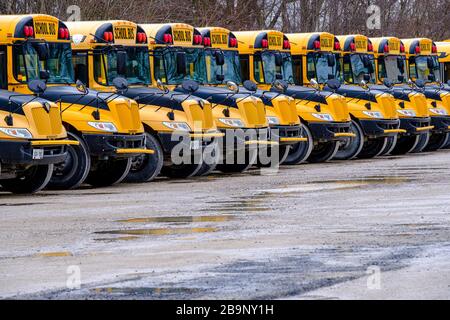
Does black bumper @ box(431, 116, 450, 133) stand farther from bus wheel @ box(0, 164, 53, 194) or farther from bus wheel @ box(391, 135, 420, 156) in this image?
bus wheel @ box(0, 164, 53, 194)

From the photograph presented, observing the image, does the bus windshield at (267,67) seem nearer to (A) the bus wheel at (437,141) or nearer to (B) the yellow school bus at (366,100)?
(B) the yellow school bus at (366,100)

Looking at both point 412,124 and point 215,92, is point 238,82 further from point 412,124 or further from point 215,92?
point 412,124

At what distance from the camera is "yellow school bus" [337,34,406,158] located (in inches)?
1171

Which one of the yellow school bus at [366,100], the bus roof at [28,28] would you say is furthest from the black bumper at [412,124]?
the bus roof at [28,28]

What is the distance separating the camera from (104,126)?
20.5 metres

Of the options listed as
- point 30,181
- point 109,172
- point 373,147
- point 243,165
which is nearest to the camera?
point 30,181

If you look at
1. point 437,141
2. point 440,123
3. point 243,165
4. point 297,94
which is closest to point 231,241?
point 243,165

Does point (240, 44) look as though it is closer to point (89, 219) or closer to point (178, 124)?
point (178, 124)

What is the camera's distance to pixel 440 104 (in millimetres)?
33406

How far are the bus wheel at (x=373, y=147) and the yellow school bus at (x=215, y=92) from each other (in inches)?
242

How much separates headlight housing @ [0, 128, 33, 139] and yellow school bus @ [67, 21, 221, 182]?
3534 mm

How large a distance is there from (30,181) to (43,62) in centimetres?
192

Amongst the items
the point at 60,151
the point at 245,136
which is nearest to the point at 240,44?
the point at 245,136

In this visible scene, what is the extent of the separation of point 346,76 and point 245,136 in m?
7.52
